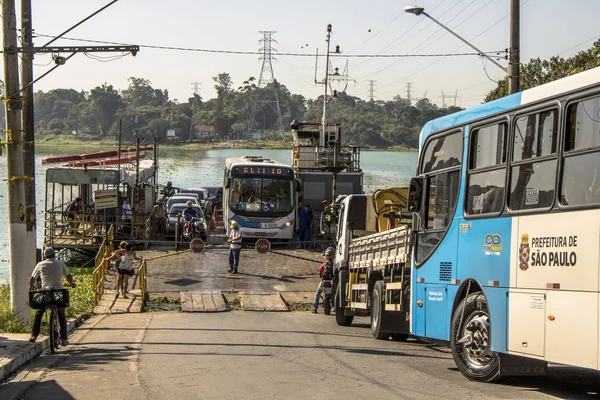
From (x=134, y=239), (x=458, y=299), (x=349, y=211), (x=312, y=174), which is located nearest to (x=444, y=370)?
(x=458, y=299)

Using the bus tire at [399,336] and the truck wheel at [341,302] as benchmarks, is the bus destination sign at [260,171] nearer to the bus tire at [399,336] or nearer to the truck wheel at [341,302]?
the truck wheel at [341,302]

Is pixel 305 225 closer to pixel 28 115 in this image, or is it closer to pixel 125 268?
pixel 125 268

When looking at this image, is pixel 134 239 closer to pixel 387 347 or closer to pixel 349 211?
pixel 349 211

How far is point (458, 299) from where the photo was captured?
11883 millimetres

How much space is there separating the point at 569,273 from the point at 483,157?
2744 mm

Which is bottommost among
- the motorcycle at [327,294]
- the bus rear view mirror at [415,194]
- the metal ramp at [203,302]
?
the metal ramp at [203,302]

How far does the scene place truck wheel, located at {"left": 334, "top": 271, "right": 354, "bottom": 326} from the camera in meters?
20.0

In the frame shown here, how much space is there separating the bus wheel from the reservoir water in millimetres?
30764

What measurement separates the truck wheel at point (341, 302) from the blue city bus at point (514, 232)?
6326mm

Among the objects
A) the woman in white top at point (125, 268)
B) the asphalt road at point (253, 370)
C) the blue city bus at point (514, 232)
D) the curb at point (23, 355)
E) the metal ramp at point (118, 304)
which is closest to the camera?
the blue city bus at point (514, 232)

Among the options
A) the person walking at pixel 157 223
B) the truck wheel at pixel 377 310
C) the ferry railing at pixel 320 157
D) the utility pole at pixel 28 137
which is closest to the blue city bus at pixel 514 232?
the truck wheel at pixel 377 310

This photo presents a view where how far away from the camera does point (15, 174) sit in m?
17.2

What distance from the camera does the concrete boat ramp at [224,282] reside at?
2352 centimetres

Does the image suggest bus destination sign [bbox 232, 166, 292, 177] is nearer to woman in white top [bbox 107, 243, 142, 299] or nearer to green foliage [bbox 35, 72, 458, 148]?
woman in white top [bbox 107, 243, 142, 299]
